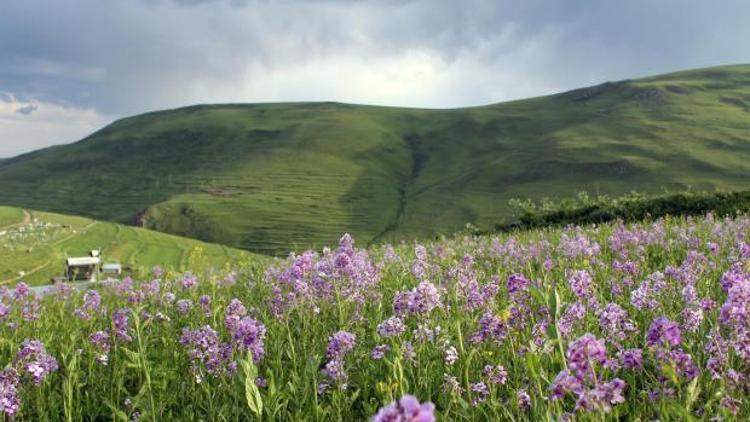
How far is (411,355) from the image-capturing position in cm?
478

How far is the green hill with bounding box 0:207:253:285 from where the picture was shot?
55750 millimetres

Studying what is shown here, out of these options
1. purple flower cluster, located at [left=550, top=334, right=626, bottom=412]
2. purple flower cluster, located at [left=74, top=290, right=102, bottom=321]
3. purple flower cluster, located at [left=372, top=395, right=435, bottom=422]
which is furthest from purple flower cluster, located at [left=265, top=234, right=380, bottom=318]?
→ purple flower cluster, located at [left=372, top=395, right=435, bottom=422]

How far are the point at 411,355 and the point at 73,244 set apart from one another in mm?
74968

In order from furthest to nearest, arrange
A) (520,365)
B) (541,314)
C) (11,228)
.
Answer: (11,228) < (541,314) < (520,365)

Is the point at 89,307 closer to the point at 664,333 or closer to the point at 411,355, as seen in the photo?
the point at 411,355

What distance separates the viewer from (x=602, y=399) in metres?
2.81

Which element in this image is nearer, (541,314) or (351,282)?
(541,314)

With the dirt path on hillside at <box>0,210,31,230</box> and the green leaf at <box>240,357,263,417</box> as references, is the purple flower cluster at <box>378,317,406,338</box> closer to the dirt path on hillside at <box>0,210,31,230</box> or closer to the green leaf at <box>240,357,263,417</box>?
the green leaf at <box>240,357,263,417</box>

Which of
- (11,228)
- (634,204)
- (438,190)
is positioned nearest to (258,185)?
(438,190)

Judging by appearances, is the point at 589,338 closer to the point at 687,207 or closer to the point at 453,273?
the point at 453,273

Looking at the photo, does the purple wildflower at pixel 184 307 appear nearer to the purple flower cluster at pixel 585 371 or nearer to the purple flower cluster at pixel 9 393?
the purple flower cluster at pixel 9 393

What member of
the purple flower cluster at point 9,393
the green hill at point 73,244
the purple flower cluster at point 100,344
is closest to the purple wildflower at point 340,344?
the purple flower cluster at point 9,393

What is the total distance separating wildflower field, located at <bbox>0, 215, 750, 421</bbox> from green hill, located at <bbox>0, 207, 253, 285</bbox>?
4901 cm

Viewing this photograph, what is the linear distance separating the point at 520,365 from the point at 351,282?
252 cm
